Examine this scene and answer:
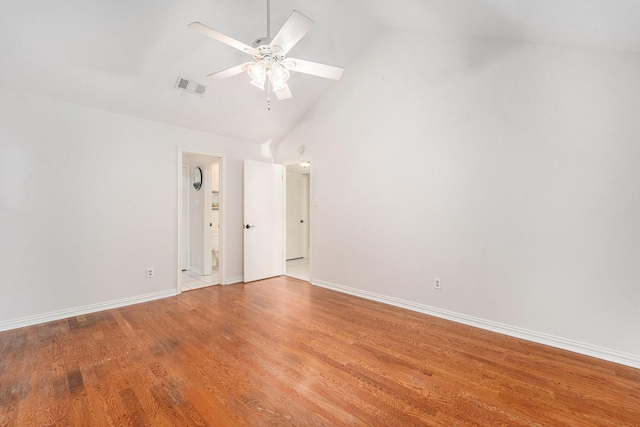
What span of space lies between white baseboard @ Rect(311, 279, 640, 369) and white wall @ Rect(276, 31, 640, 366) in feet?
0.09

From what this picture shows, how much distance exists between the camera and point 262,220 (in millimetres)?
4828

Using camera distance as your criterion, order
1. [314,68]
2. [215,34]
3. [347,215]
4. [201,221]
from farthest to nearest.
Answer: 1. [201,221]
2. [347,215]
3. [314,68]
4. [215,34]

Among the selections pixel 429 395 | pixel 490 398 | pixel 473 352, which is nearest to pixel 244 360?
pixel 429 395

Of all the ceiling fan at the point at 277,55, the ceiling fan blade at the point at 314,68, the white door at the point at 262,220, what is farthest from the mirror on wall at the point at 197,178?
the ceiling fan blade at the point at 314,68

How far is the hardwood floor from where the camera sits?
167 cm

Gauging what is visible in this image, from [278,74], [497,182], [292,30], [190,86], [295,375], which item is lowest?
[295,375]

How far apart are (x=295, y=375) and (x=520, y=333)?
222 centimetres

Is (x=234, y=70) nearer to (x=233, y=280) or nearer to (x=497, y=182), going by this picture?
(x=497, y=182)

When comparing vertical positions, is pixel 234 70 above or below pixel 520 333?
above

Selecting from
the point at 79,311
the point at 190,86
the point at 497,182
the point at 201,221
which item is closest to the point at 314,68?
the point at 190,86

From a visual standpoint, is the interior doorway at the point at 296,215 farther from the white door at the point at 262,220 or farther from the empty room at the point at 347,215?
the empty room at the point at 347,215

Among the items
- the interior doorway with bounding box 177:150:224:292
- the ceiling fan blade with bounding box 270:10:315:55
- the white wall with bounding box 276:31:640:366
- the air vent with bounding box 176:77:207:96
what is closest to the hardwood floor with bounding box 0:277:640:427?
the white wall with bounding box 276:31:640:366

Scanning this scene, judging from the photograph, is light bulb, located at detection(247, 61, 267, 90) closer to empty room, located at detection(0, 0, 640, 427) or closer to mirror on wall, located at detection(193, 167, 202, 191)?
empty room, located at detection(0, 0, 640, 427)

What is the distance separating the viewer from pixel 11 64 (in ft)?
8.36
